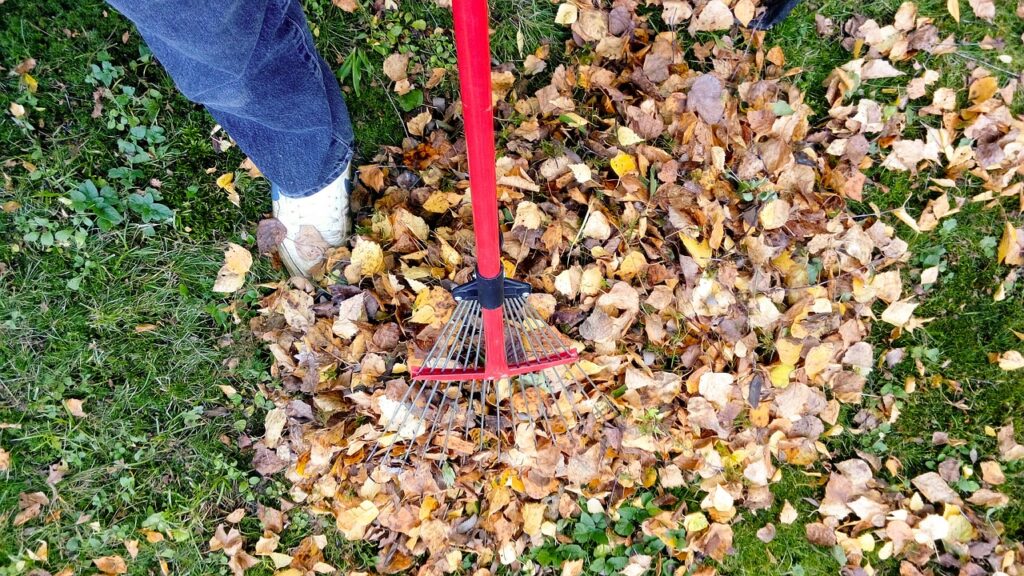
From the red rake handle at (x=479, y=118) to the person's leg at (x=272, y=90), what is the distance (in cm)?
40

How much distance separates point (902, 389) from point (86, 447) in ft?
7.44

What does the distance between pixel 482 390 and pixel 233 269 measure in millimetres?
777

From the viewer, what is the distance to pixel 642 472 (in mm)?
1630

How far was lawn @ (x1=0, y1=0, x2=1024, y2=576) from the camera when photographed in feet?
5.39

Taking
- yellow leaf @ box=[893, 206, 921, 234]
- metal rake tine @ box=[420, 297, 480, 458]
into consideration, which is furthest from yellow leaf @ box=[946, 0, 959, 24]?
metal rake tine @ box=[420, 297, 480, 458]

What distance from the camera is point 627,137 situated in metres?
1.60

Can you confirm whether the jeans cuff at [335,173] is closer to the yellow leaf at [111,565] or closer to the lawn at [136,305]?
the lawn at [136,305]

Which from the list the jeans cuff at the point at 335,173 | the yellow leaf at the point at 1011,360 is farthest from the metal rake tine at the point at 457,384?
the yellow leaf at the point at 1011,360

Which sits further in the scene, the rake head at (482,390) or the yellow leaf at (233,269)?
the yellow leaf at (233,269)

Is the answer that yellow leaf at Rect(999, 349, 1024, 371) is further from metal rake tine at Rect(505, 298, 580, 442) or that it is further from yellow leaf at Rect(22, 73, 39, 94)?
yellow leaf at Rect(22, 73, 39, 94)

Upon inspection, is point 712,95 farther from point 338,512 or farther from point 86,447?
point 86,447

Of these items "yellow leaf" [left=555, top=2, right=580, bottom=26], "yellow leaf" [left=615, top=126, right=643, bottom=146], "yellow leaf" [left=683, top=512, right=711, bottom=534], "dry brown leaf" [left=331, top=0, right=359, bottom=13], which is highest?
"dry brown leaf" [left=331, top=0, right=359, bottom=13]

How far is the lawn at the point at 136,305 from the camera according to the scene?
64.6 inches

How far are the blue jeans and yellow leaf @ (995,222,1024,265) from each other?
1.89 m
